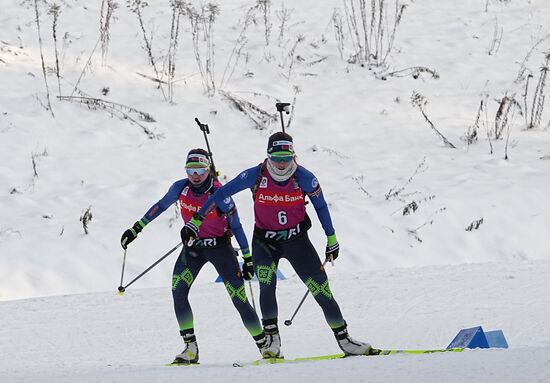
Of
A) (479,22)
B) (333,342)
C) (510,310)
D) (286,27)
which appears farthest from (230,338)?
(479,22)

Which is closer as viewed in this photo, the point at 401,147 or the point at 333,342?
the point at 333,342

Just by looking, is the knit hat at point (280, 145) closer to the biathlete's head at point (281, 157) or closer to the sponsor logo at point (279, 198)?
the biathlete's head at point (281, 157)

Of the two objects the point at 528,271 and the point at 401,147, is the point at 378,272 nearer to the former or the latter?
A: the point at 528,271

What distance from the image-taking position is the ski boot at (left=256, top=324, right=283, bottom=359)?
5.62m

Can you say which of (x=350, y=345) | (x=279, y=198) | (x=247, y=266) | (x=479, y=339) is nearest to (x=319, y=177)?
(x=247, y=266)

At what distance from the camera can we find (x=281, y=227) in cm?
564

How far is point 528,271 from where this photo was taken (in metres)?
7.57

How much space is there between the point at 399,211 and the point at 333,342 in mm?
3333

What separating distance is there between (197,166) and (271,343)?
4.87ft

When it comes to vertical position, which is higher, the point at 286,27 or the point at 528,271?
the point at 286,27

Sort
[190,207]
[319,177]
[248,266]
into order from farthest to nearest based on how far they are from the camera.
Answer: [319,177] → [248,266] → [190,207]

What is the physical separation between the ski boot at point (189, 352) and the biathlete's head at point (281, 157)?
1457 millimetres

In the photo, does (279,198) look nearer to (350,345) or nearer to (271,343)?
(271,343)

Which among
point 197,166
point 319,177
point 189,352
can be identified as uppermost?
point 197,166
